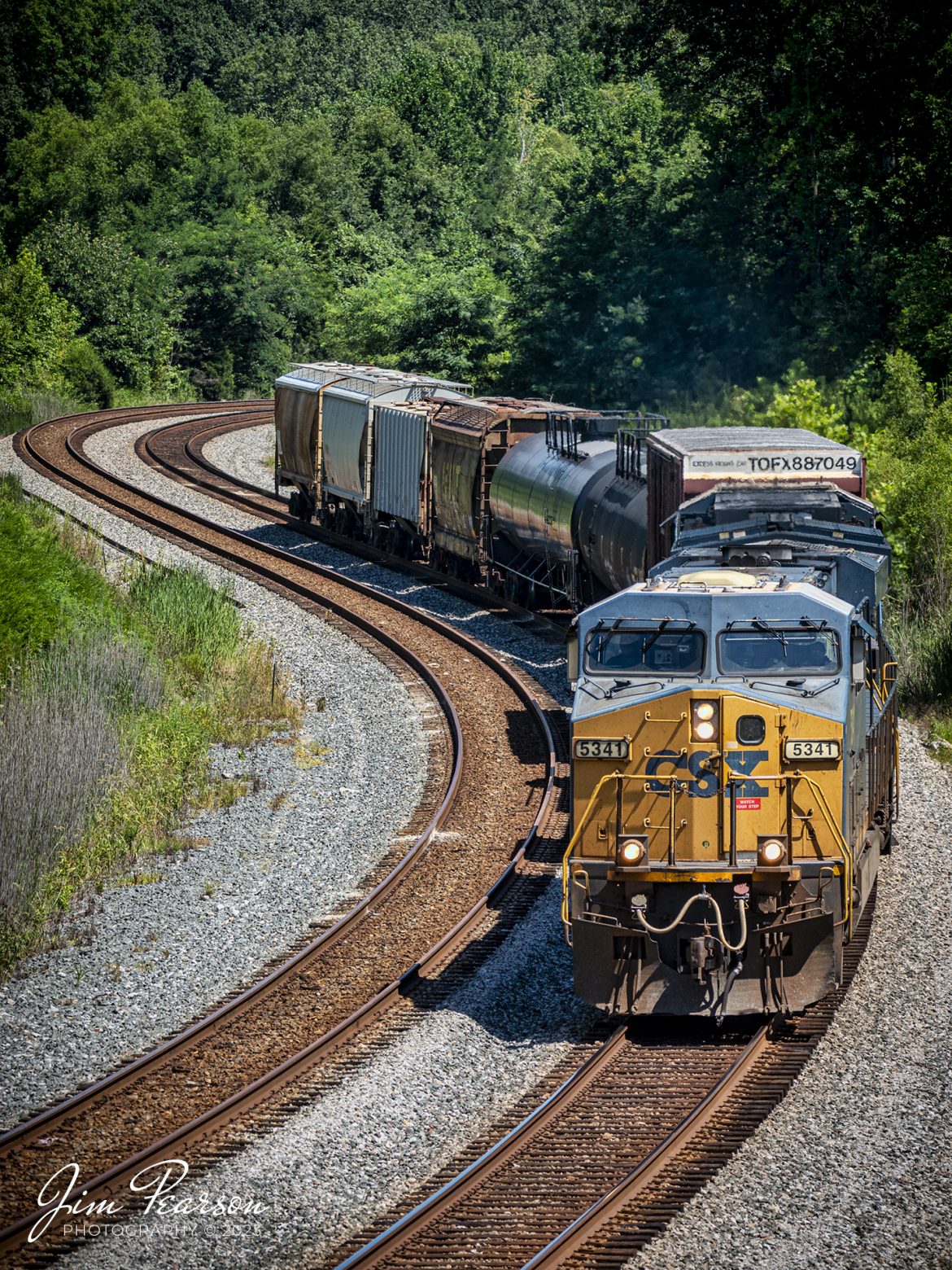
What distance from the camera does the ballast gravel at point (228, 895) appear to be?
512 inches

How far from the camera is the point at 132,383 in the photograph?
230 feet

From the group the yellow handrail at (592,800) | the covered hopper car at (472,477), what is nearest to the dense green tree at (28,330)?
the covered hopper car at (472,477)

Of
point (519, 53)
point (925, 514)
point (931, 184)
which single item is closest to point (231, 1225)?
point (925, 514)

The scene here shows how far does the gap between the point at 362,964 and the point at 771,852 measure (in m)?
4.38

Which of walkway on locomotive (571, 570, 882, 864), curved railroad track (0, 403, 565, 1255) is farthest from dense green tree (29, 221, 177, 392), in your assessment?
walkway on locomotive (571, 570, 882, 864)

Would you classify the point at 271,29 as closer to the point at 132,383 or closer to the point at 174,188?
the point at 174,188

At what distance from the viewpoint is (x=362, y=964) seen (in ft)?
47.1

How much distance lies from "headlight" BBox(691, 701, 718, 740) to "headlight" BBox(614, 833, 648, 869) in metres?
0.94

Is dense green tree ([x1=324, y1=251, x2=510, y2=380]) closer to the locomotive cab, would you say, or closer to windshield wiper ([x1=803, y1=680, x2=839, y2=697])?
the locomotive cab

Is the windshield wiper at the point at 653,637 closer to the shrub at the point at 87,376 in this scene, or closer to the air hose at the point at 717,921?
the air hose at the point at 717,921

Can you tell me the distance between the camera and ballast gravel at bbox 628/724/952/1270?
929 centimetres

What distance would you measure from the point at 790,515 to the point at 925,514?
11.6m

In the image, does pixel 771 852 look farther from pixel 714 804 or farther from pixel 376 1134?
pixel 376 1134

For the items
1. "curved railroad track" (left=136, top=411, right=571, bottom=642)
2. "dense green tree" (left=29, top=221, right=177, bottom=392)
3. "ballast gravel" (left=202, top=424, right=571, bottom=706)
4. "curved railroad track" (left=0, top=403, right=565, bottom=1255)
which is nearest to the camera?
"curved railroad track" (left=0, top=403, right=565, bottom=1255)
